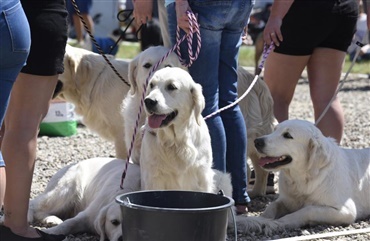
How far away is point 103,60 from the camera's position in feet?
21.5

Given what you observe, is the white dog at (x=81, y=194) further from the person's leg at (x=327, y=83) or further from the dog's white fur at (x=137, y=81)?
the person's leg at (x=327, y=83)

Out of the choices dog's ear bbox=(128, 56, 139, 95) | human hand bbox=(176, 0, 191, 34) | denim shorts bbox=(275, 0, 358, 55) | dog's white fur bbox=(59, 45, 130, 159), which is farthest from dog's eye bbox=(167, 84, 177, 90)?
dog's white fur bbox=(59, 45, 130, 159)

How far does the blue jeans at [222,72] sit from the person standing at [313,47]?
37 cm

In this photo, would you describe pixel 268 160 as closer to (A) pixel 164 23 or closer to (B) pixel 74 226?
(A) pixel 164 23

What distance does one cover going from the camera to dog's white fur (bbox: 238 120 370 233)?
468 cm

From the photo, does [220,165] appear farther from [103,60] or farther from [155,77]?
[103,60]

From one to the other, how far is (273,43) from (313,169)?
87 centimetres

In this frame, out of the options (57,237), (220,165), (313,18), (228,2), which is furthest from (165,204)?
(313,18)

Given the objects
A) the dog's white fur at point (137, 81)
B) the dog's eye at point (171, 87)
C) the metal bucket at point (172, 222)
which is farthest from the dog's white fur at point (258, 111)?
the metal bucket at point (172, 222)

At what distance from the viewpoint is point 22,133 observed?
383cm

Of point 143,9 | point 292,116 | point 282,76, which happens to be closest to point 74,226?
point 143,9

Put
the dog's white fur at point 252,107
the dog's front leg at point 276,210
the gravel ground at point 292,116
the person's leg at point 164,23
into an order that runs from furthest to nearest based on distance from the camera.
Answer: the dog's white fur at point 252,107
the person's leg at point 164,23
the dog's front leg at point 276,210
the gravel ground at point 292,116

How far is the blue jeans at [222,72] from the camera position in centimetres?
448

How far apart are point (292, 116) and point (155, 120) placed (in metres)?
5.85
